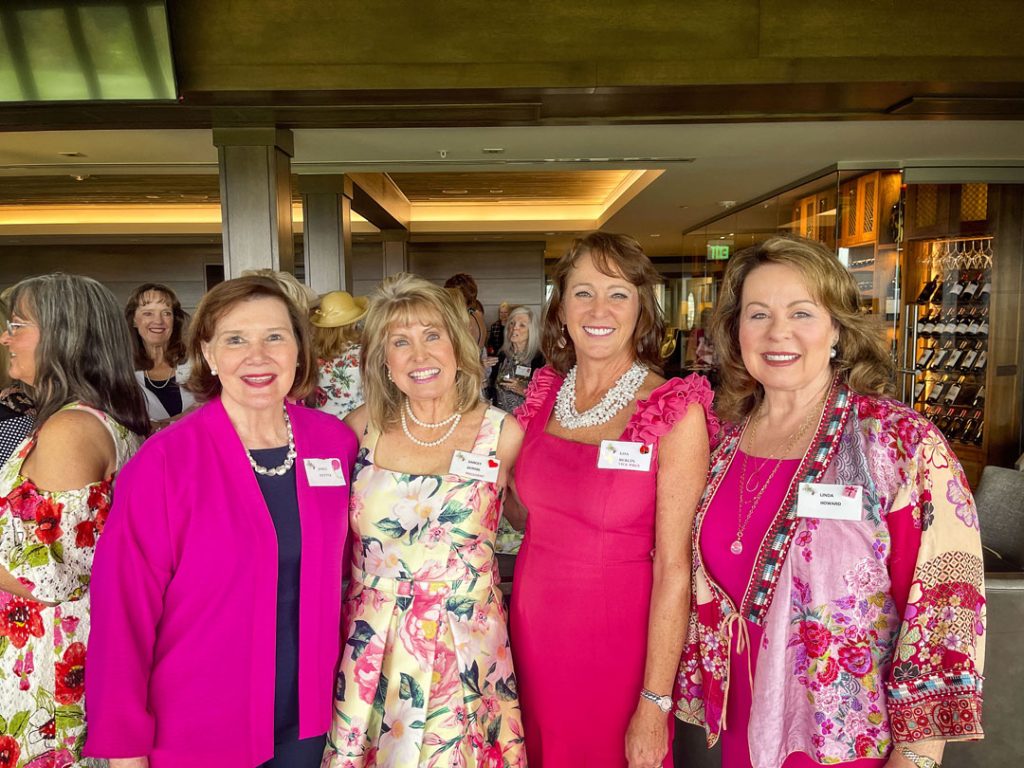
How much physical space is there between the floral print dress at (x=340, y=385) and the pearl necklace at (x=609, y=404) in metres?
1.82

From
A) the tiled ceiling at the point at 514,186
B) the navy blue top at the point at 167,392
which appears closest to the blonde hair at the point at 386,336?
the navy blue top at the point at 167,392

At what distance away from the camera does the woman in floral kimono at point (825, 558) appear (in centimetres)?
131

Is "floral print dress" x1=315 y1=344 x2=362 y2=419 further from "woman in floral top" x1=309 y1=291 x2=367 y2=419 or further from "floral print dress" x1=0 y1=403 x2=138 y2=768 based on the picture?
"floral print dress" x1=0 y1=403 x2=138 y2=768

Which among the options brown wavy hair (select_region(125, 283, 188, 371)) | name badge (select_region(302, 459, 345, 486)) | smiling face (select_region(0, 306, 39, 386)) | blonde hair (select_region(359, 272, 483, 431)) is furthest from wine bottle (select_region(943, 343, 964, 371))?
smiling face (select_region(0, 306, 39, 386))

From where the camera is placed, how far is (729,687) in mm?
1561

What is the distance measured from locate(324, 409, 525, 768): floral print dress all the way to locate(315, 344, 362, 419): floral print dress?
174 cm

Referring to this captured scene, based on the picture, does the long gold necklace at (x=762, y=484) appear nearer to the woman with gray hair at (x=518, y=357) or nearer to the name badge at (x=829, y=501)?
the name badge at (x=829, y=501)

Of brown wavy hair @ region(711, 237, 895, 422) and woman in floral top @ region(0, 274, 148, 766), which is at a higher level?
brown wavy hair @ region(711, 237, 895, 422)

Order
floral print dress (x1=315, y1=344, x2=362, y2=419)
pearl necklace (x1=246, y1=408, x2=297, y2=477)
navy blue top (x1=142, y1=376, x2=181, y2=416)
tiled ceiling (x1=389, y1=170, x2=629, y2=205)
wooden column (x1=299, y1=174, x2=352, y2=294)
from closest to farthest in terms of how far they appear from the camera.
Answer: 1. pearl necklace (x1=246, y1=408, x2=297, y2=477)
2. floral print dress (x1=315, y1=344, x2=362, y2=419)
3. navy blue top (x1=142, y1=376, x2=181, y2=416)
4. wooden column (x1=299, y1=174, x2=352, y2=294)
5. tiled ceiling (x1=389, y1=170, x2=629, y2=205)

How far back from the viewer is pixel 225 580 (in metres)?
1.48

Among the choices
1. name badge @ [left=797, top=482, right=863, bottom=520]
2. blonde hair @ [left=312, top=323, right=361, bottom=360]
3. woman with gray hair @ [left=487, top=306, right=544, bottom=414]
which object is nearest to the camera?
name badge @ [left=797, top=482, right=863, bottom=520]

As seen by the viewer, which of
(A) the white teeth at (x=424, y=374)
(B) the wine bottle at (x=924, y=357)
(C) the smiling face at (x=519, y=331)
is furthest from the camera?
(B) the wine bottle at (x=924, y=357)

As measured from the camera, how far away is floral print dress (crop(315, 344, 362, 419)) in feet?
11.4

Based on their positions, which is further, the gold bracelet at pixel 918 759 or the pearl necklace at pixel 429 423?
the pearl necklace at pixel 429 423
